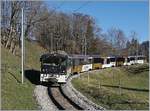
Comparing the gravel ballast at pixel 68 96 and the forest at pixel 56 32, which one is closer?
the gravel ballast at pixel 68 96

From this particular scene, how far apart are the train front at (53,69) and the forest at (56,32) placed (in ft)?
75.1

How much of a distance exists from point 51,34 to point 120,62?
1793cm

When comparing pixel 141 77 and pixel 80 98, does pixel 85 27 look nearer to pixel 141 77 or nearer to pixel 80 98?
pixel 141 77

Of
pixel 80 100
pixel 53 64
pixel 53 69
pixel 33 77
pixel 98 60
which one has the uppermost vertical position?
pixel 53 64

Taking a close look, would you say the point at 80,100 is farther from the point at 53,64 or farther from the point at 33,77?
the point at 33,77

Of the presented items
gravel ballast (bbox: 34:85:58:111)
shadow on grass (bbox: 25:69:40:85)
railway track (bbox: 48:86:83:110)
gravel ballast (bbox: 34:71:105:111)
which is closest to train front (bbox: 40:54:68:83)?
gravel ballast (bbox: 34:71:105:111)

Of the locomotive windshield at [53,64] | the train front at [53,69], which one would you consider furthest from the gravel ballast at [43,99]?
the locomotive windshield at [53,64]

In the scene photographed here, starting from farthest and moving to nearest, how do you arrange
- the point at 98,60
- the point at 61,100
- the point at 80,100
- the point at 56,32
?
the point at 56,32
the point at 98,60
the point at 80,100
the point at 61,100

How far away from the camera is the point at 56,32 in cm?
9262

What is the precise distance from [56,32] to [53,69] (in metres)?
60.4

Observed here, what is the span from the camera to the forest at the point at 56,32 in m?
56.9

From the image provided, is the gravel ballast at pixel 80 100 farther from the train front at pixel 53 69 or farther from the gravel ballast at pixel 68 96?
the train front at pixel 53 69

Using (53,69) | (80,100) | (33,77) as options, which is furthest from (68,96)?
(33,77)

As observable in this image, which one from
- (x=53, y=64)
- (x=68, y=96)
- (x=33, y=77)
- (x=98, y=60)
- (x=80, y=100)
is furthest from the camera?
(x=98, y=60)
